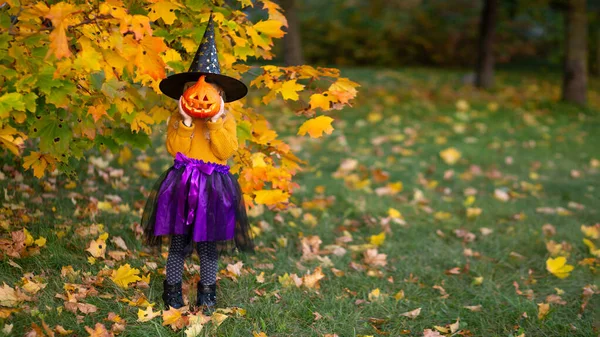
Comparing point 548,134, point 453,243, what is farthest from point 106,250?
point 548,134

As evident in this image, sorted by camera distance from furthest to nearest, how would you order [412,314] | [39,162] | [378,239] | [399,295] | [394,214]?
1. [394,214]
2. [378,239]
3. [399,295]
4. [412,314]
5. [39,162]

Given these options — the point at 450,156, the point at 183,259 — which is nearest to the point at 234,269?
the point at 183,259

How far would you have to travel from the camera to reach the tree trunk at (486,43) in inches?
480

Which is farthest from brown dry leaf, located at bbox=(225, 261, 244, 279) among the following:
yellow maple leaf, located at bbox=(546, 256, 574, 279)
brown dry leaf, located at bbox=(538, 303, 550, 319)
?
yellow maple leaf, located at bbox=(546, 256, 574, 279)

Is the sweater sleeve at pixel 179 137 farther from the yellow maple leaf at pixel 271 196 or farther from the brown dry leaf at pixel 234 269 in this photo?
the brown dry leaf at pixel 234 269

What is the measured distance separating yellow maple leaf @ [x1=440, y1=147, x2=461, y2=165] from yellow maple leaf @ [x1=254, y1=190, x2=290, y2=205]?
4.45 metres

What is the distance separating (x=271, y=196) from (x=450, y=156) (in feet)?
15.2

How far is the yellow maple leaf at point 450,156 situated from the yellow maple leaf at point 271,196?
445 centimetres

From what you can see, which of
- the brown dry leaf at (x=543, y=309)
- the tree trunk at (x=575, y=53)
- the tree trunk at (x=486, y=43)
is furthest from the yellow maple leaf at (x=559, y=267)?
the tree trunk at (x=486, y=43)

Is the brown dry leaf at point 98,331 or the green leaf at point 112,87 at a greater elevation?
the green leaf at point 112,87

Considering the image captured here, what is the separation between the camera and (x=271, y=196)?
3.59 metres

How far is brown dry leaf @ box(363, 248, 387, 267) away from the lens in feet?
Result: 14.1

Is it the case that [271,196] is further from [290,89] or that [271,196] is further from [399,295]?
[399,295]

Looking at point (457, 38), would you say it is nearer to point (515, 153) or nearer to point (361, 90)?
point (361, 90)
